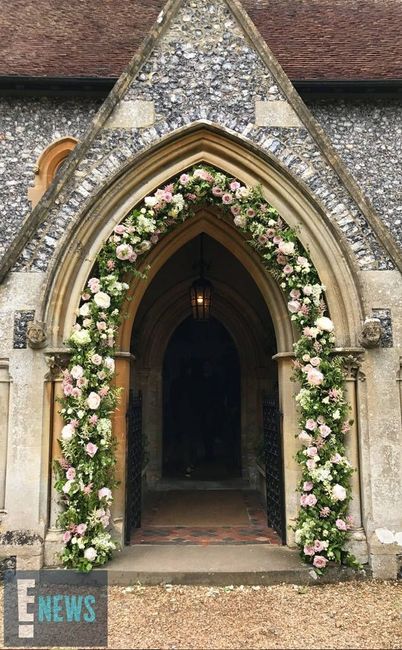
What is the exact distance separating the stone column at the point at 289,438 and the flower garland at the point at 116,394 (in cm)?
25

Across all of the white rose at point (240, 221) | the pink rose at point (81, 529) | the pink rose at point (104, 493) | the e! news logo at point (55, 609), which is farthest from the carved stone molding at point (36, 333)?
the white rose at point (240, 221)

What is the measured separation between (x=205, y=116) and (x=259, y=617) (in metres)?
5.23

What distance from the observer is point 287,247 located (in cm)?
535

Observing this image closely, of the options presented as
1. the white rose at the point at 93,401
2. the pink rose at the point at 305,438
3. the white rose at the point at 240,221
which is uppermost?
the white rose at the point at 240,221

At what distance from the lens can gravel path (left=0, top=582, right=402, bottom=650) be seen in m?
3.78

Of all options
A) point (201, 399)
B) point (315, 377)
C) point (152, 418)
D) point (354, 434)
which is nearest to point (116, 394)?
point (315, 377)

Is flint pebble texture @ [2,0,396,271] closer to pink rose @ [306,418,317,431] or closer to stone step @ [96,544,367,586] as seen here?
pink rose @ [306,418,317,431]

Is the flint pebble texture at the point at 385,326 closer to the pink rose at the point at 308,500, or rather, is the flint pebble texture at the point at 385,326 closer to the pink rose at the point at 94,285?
the pink rose at the point at 308,500

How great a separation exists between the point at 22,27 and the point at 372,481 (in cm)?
1061

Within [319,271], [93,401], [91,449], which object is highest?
[319,271]

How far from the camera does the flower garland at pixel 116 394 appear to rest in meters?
4.98

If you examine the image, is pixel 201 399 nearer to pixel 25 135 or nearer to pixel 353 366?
pixel 353 366

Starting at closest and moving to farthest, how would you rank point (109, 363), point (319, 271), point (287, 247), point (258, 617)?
point (258, 617) → point (109, 363) → point (287, 247) → point (319, 271)

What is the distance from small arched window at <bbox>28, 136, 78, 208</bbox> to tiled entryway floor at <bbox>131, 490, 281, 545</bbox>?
214 inches
